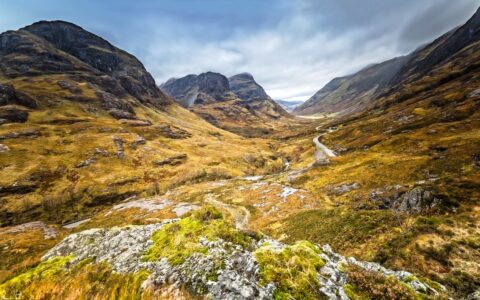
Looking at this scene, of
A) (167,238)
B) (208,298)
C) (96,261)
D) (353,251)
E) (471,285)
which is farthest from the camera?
(353,251)

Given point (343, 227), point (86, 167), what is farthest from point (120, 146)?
point (343, 227)

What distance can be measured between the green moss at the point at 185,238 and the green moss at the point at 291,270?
6.68 ft

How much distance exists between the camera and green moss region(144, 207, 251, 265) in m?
10.4

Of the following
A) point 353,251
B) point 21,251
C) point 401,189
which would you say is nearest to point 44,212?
point 21,251

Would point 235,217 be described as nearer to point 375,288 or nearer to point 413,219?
point 413,219

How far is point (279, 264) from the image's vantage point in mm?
9352

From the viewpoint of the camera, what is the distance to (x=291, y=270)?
9.00 metres

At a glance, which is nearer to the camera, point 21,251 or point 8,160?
point 21,251

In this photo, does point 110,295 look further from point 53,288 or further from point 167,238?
point 167,238

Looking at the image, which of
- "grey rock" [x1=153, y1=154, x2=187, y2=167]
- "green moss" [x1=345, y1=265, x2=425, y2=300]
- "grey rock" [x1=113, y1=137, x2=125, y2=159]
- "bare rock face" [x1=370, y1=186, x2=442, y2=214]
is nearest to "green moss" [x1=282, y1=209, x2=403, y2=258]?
"bare rock face" [x1=370, y1=186, x2=442, y2=214]

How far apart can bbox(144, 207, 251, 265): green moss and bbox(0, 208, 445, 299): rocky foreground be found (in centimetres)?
5

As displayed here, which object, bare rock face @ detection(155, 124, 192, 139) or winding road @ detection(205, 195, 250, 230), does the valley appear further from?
bare rock face @ detection(155, 124, 192, 139)

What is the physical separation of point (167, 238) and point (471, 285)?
18124mm

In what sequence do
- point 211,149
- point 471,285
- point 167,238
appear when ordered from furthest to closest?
point 211,149 → point 471,285 → point 167,238
